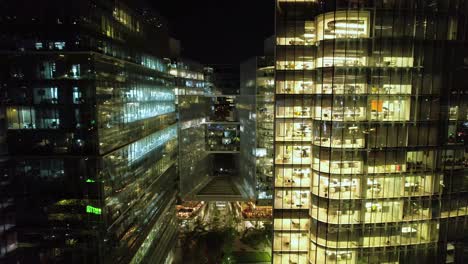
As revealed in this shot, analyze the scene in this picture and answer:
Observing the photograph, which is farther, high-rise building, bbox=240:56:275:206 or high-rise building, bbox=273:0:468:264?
high-rise building, bbox=240:56:275:206

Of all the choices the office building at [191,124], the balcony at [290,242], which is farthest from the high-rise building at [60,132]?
the office building at [191,124]

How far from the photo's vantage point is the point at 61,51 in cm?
2672

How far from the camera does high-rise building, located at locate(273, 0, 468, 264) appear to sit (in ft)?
99.9

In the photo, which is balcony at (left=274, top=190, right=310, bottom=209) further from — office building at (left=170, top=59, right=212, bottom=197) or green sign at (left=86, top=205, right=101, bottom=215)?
office building at (left=170, top=59, right=212, bottom=197)

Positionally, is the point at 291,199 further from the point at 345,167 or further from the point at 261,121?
the point at 261,121

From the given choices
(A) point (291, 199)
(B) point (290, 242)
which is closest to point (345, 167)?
(A) point (291, 199)

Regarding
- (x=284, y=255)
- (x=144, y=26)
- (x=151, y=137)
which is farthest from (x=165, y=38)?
(x=284, y=255)

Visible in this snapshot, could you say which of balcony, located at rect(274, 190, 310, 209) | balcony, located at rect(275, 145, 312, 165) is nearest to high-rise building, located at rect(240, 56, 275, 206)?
balcony, located at rect(275, 145, 312, 165)

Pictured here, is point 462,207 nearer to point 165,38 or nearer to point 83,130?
point 83,130

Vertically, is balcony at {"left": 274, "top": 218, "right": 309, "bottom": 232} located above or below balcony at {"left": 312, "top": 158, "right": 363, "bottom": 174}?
below

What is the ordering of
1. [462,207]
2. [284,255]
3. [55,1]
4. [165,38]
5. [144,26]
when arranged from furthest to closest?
1. [165,38]
2. [144,26]
3. [284,255]
4. [462,207]
5. [55,1]

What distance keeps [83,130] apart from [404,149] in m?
34.0

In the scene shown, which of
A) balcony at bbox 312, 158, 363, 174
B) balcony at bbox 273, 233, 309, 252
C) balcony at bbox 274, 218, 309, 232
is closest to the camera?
balcony at bbox 312, 158, 363, 174

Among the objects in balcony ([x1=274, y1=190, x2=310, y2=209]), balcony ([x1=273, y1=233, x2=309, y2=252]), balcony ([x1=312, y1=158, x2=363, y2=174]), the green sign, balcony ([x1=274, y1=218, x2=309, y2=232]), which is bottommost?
balcony ([x1=273, y1=233, x2=309, y2=252])
